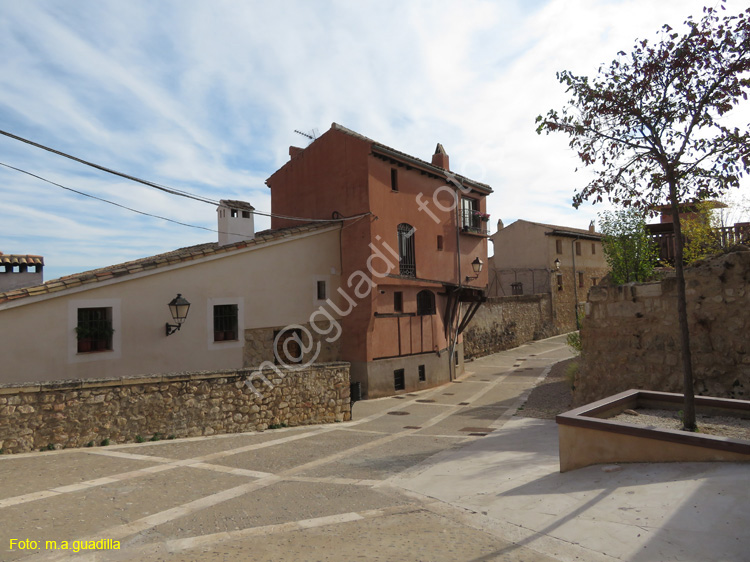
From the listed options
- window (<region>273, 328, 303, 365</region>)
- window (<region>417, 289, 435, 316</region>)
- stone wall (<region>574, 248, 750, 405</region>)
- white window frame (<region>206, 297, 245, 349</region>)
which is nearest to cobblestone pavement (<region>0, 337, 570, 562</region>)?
stone wall (<region>574, 248, 750, 405</region>)

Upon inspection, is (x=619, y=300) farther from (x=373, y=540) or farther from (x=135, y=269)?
(x=135, y=269)

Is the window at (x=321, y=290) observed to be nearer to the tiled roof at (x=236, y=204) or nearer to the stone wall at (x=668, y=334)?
the tiled roof at (x=236, y=204)

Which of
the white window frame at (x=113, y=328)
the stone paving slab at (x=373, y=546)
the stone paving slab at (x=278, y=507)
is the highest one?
the white window frame at (x=113, y=328)

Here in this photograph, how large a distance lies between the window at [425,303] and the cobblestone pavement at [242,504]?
953 centimetres

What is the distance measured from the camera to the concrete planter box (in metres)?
4.94

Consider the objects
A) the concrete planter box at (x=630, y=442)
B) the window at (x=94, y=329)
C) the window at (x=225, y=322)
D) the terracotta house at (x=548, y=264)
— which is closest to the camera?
the concrete planter box at (x=630, y=442)

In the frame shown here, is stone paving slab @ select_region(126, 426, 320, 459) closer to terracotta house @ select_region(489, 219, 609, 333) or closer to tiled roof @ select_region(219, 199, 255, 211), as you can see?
tiled roof @ select_region(219, 199, 255, 211)

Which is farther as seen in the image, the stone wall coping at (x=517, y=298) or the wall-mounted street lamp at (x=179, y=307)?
the stone wall coping at (x=517, y=298)

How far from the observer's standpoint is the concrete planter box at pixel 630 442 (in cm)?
494

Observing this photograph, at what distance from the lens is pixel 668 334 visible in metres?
9.21

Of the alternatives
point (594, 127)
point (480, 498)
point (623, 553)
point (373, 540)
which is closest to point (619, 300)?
point (594, 127)

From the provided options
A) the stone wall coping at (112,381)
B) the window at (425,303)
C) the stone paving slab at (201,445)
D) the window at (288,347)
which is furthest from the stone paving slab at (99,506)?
the window at (425,303)

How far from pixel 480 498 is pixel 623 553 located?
1954 millimetres

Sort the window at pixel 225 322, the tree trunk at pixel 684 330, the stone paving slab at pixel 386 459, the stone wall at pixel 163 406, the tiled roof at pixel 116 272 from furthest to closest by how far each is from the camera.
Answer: the window at pixel 225 322, the tiled roof at pixel 116 272, the stone wall at pixel 163 406, the stone paving slab at pixel 386 459, the tree trunk at pixel 684 330
